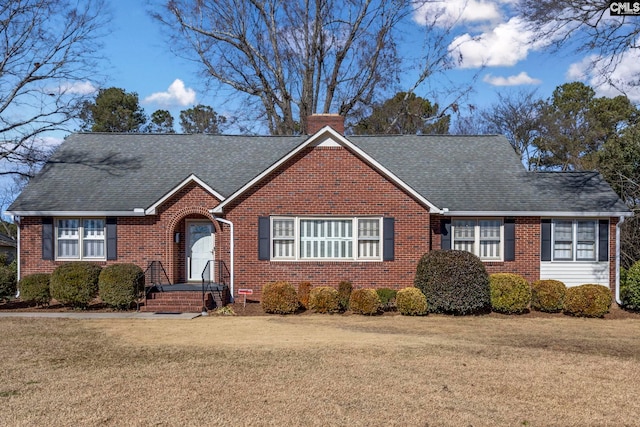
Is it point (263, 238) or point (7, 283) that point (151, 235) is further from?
point (7, 283)

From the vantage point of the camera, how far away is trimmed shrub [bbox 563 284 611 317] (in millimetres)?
15109

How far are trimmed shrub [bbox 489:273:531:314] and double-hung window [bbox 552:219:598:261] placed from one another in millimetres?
3418

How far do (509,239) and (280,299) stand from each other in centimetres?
751

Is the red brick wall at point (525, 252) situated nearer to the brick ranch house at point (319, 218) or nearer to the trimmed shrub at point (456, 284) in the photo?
the brick ranch house at point (319, 218)

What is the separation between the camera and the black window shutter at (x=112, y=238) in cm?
1823

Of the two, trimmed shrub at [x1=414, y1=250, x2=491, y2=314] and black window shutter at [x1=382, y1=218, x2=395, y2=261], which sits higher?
black window shutter at [x1=382, y1=218, x2=395, y2=261]

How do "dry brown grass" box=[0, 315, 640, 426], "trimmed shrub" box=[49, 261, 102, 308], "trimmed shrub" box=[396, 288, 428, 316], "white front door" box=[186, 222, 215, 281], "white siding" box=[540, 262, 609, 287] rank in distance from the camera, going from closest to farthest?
"dry brown grass" box=[0, 315, 640, 426] < "trimmed shrub" box=[396, 288, 428, 316] < "trimmed shrub" box=[49, 261, 102, 308] < "white siding" box=[540, 262, 609, 287] < "white front door" box=[186, 222, 215, 281]

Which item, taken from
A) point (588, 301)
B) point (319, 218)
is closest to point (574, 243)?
point (588, 301)

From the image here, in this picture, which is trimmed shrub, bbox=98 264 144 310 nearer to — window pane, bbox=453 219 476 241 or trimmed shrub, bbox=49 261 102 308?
trimmed shrub, bbox=49 261 102 308

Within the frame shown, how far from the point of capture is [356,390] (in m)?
7.72

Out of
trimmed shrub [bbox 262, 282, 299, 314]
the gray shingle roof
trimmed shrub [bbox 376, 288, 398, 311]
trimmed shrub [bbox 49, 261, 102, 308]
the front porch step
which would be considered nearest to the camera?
trimmed shrub [bbox 262, 282, 299, 314]

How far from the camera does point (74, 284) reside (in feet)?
52.0

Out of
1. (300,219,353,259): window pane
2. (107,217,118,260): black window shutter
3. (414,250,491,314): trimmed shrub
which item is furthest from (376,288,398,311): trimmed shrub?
(107,217,118,260): black window shutter

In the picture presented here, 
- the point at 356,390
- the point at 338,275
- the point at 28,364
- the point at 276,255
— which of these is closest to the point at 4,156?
the point at 276,255
